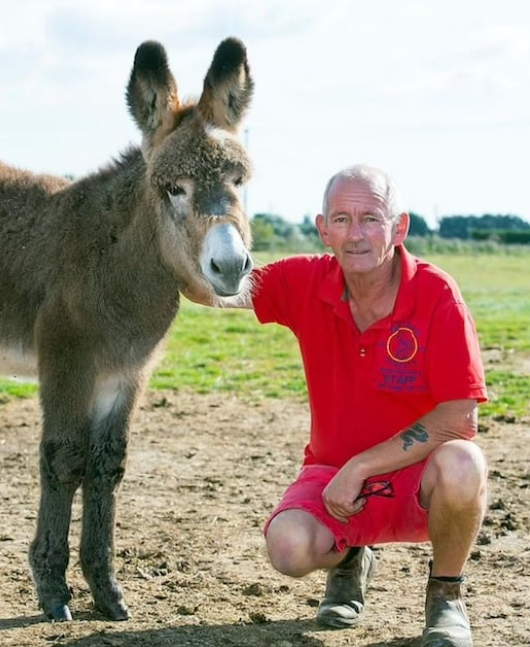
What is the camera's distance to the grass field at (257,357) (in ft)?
34.8

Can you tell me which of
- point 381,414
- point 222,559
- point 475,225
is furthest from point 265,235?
point 381,414

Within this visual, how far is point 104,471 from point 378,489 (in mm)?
1443

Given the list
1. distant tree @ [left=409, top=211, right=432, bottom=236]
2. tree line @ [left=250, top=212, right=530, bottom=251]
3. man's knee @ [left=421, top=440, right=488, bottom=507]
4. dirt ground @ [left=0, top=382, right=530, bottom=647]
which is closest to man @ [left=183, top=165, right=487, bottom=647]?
man's knee @ [left=421, top=440, right=488, bottom=507]

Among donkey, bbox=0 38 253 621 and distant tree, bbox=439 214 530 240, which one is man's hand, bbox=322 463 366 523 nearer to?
donkey, bbox=0 38 253 621

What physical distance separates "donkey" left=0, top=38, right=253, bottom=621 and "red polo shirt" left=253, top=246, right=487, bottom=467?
1.65ft

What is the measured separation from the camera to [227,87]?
5.34 metres

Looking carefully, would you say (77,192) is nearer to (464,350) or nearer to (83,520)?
(83,520)

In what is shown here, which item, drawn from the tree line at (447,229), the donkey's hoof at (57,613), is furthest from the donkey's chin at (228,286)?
the tree line at (447,229)

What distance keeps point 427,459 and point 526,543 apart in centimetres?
169

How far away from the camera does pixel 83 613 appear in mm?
5145

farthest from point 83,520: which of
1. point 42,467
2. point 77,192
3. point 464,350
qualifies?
point 464,350

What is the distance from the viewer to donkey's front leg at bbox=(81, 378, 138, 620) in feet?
17.2

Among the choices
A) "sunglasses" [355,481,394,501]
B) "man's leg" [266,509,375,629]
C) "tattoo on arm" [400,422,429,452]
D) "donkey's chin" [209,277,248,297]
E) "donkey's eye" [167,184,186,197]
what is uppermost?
"donkey's eye" [167,184,186,197]

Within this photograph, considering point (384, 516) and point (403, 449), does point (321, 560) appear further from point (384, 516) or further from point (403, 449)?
point (403, 449)
